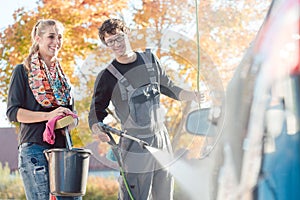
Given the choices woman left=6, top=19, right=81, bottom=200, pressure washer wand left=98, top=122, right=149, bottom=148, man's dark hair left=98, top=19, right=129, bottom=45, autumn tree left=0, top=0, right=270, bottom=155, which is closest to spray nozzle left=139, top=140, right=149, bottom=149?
pressure washer wand left=98, top=122, right=149, bottom=148

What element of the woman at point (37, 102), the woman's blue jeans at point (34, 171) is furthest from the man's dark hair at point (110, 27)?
the woman's blue jeans at point (34, 171)

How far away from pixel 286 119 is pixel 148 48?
2.62m

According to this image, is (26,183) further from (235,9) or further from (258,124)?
(235,9)

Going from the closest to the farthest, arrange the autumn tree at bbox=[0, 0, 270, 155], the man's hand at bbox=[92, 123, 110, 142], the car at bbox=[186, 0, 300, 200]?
1. the car at bbox=[186, 0, 300, 200]
2. the man's hand at bbox=[92, 123, 110, 142]
3. the autumn tree at bbox=[0, 0, 270, 155]

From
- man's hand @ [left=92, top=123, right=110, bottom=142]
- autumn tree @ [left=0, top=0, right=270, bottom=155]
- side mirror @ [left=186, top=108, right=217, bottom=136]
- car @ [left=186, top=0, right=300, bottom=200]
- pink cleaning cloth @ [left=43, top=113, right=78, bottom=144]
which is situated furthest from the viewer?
autumn tree @ [left=0, top=0, right=270, bottom=155]

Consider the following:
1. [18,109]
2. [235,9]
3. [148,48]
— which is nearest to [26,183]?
[18,109]

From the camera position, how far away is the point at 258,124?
7.17ft

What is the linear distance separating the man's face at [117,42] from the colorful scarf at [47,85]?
40 cm

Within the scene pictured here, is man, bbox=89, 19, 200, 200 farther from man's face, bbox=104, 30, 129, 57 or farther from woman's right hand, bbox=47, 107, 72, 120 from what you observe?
woman's right hand, bbox=47, 107, 72, 120

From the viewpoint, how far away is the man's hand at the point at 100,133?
4.29m

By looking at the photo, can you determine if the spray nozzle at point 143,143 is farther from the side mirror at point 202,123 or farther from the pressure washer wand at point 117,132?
the side mirror at point 202,123

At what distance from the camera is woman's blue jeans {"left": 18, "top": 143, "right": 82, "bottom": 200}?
157 inches

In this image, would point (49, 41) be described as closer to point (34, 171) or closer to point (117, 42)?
point (117, 42)

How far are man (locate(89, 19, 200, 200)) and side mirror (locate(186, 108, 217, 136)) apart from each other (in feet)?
2.48
